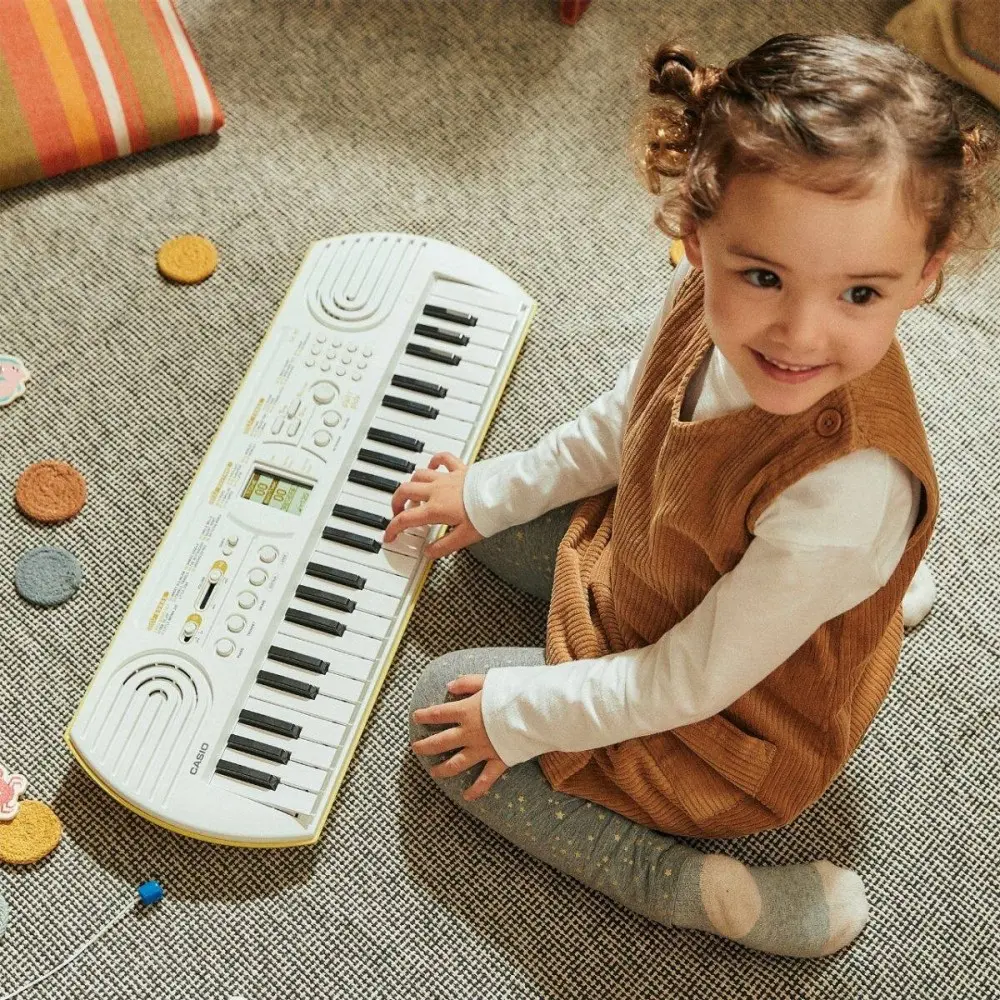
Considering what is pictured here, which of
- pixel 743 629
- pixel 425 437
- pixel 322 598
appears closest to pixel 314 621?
pixel 322 598

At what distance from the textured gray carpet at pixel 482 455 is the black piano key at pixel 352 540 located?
0.09 m

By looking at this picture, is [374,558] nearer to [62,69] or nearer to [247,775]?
[247,775]

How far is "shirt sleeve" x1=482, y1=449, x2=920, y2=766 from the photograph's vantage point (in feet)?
2.55

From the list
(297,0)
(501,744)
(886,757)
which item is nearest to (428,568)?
(501,744)

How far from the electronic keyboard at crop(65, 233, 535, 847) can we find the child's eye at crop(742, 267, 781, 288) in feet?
1.74

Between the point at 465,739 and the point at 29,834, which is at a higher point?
the point at 465,739

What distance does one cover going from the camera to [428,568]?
1.18m

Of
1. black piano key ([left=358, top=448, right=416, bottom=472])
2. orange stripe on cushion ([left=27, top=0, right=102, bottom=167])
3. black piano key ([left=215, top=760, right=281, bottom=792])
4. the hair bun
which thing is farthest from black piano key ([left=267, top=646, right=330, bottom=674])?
orange stripe on cushion ([left=27, top=0, right=102, bottom=167])

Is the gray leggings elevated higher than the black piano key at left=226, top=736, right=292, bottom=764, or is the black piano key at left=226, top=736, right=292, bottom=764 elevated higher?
the black piano key at left=226, top=736, right=292, bottom=764

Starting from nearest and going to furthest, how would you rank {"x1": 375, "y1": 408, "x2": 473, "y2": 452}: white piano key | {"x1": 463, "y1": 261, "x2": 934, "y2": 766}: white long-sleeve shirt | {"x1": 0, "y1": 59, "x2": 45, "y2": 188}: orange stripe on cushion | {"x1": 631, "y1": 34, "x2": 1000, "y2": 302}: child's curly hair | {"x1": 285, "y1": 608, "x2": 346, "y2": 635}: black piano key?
1. {"x1": 631, "y1": 34, "x2": 1000, "y2": 302}: child's curly hair
2. {"x1": 463, "y1": 261, "x2": 934, "y2": 766}: white long-sleeve shirt
3. {"x1": 285, "y1": 608, "x2": 346, "y2": 635}: black piano key
4. {"x1": 375, "y1": 408, "x2": 473, "y2": 452}: white piano key
5. {"x1": 0, "y1": 59, "x2": 45, "y2": 188}: orange stripe on cushion

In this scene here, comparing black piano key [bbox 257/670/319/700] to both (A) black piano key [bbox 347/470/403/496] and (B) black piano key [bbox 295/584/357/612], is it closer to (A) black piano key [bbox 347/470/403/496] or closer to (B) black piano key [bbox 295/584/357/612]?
(B) black piano key [bbox 295/584/357/612]

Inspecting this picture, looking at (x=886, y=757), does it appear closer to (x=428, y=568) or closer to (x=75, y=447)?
(x=428, y=568)

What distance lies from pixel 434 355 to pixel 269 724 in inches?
17.0

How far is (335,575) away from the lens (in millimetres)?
1146
